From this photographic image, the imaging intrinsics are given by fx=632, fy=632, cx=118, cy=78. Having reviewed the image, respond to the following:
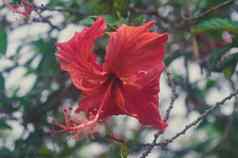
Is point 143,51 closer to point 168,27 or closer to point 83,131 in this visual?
point 83,131

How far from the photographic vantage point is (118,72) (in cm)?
162

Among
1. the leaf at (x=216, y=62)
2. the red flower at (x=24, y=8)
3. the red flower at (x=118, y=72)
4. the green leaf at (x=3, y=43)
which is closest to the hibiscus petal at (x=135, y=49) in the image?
the red flower at (x=118, y=72)

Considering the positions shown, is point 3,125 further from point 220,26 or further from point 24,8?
point 220,26

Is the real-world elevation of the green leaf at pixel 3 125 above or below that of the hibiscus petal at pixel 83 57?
below

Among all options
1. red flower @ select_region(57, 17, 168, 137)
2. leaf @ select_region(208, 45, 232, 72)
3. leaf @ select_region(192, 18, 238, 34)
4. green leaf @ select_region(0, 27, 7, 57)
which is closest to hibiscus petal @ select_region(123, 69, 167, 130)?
red flower @ select_region(57, 17, 168, 137)

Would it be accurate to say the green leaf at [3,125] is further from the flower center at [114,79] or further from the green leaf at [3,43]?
the flower center at [114,79]

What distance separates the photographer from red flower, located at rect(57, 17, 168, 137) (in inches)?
59.8

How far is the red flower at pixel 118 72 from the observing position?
1.52 m

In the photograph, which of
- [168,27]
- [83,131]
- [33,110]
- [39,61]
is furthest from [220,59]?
[39,61]

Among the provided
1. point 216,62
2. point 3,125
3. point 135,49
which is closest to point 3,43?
point 3,125

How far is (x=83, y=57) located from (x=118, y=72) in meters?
0.10

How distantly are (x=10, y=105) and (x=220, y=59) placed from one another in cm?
94

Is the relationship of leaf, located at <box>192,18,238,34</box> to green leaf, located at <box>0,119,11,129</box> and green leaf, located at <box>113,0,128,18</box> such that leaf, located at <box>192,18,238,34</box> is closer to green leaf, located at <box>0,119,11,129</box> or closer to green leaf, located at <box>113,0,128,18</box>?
green leaf, located at <box>113,0,128,18</box>

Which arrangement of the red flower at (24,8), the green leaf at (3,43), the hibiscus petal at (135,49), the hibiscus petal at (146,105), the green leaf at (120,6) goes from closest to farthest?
the hibiscus petal at (135,49) < the hibiscus petal at (146,105) < the red flower at (24,8) < the green leaf at (120,6) < the green leaf at (3,43)
